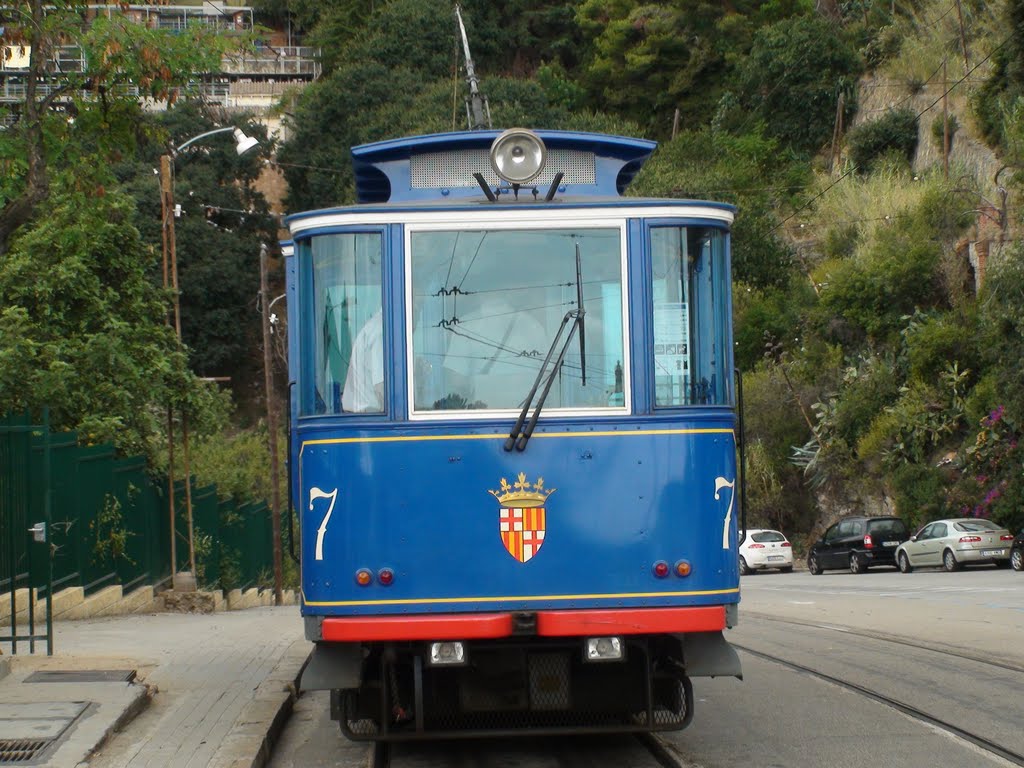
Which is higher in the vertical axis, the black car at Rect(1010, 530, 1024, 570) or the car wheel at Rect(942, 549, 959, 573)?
the black car at Rect(1010, 530, 1024, 570)

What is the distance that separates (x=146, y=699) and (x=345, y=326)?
140 inches

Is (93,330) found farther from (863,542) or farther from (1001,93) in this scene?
(1001,93)

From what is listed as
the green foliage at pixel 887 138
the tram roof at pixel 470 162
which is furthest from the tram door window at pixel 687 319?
the green foliage at pixel 887 138

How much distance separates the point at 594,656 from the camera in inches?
283

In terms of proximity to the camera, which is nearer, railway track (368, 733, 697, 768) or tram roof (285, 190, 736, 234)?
tram roof (285, 190, 736, 234)

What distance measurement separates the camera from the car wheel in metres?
30.0

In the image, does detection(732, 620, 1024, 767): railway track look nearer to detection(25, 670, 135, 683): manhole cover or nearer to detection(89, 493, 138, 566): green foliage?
detection(25, 670, 135, 683): manhole cover

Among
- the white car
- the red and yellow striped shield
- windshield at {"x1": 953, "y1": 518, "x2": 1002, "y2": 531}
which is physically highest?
the red and yellow striped shield

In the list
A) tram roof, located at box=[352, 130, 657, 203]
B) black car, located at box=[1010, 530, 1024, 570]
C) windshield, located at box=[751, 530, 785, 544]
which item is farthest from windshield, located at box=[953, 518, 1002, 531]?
tram roof, located at box=[352, 130, 657, 203]

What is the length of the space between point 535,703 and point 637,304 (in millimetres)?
2169

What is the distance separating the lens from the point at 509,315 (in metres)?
7.40

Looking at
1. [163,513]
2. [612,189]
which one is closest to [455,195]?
[612,189]

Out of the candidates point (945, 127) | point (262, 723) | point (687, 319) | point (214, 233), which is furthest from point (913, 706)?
point (214, 233)

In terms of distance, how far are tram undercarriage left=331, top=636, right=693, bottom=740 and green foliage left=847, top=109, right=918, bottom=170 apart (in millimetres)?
46592
